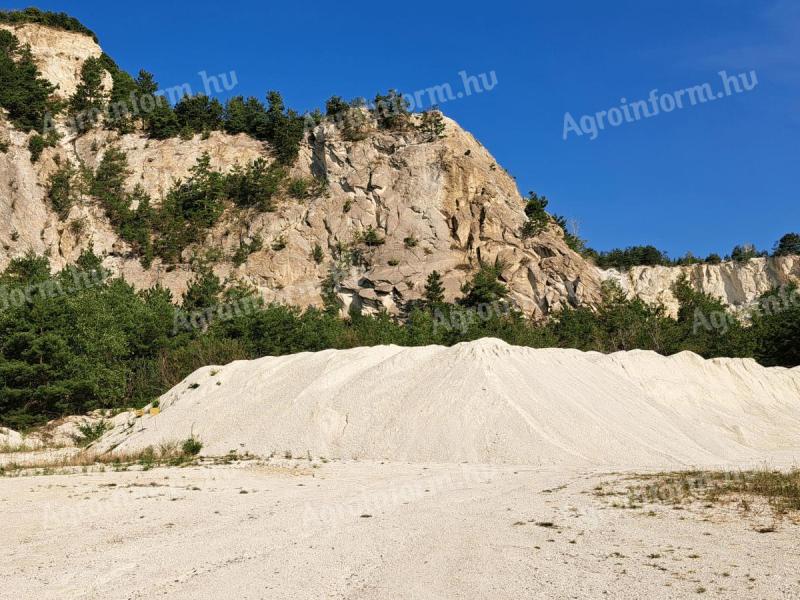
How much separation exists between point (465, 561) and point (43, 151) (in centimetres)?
7095

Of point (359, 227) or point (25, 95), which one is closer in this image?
point (359, 227)

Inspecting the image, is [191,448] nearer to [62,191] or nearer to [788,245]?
[62,191]

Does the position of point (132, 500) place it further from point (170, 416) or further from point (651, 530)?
point (170, 416)

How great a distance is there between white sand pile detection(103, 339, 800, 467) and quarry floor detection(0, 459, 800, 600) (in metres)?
5.26

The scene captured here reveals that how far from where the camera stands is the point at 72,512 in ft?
37.1

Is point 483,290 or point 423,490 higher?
point 483,290

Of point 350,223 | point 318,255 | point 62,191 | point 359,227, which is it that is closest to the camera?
point 62,191

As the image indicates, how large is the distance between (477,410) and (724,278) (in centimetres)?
6374

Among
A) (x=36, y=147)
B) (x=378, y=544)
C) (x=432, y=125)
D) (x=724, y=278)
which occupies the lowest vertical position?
(x=378, y=544)

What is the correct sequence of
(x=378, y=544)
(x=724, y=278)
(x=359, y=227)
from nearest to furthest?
(x=378, y=544), (x=359, y=227), (x=724, y=278)

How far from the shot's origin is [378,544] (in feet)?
29.7

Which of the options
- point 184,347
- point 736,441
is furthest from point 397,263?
point 736,441

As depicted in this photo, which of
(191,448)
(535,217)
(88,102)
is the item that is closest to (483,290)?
(535,217)

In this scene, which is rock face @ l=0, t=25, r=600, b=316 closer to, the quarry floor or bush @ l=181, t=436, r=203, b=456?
bush @ l=181, t=436, r=203, b=456
